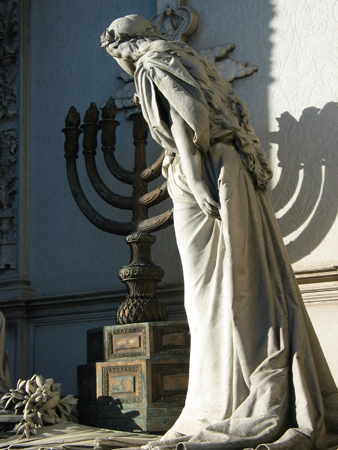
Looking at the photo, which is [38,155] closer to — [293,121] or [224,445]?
[293,121]

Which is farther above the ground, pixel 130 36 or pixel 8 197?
pixel 130 36

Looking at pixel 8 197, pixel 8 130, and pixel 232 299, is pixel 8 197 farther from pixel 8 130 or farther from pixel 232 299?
pixel 232 299

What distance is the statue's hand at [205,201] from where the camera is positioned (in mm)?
3482

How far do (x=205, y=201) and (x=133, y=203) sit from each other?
4.77 ft

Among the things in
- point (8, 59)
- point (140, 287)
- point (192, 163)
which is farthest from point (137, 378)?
point (8, 59)

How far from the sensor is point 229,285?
3.34m

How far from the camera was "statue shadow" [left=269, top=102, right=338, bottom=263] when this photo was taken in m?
4.68

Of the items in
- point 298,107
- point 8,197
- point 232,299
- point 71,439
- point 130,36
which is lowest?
point 71,439

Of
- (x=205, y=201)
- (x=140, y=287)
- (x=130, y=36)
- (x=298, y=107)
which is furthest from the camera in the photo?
(x=298, y=107)

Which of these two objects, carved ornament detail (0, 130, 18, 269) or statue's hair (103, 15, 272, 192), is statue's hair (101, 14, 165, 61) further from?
carved ornament detail (0, 130, 18, 269)

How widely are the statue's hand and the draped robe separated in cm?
4

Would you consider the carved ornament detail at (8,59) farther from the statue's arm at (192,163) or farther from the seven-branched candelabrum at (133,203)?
the statue's arm at (192,163)

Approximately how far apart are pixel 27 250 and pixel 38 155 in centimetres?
69

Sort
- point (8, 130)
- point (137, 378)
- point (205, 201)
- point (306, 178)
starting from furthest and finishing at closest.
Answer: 1. point (8, 130)
2. point (306, 178)
3. point (137, 378)
4. point (205, 201)
